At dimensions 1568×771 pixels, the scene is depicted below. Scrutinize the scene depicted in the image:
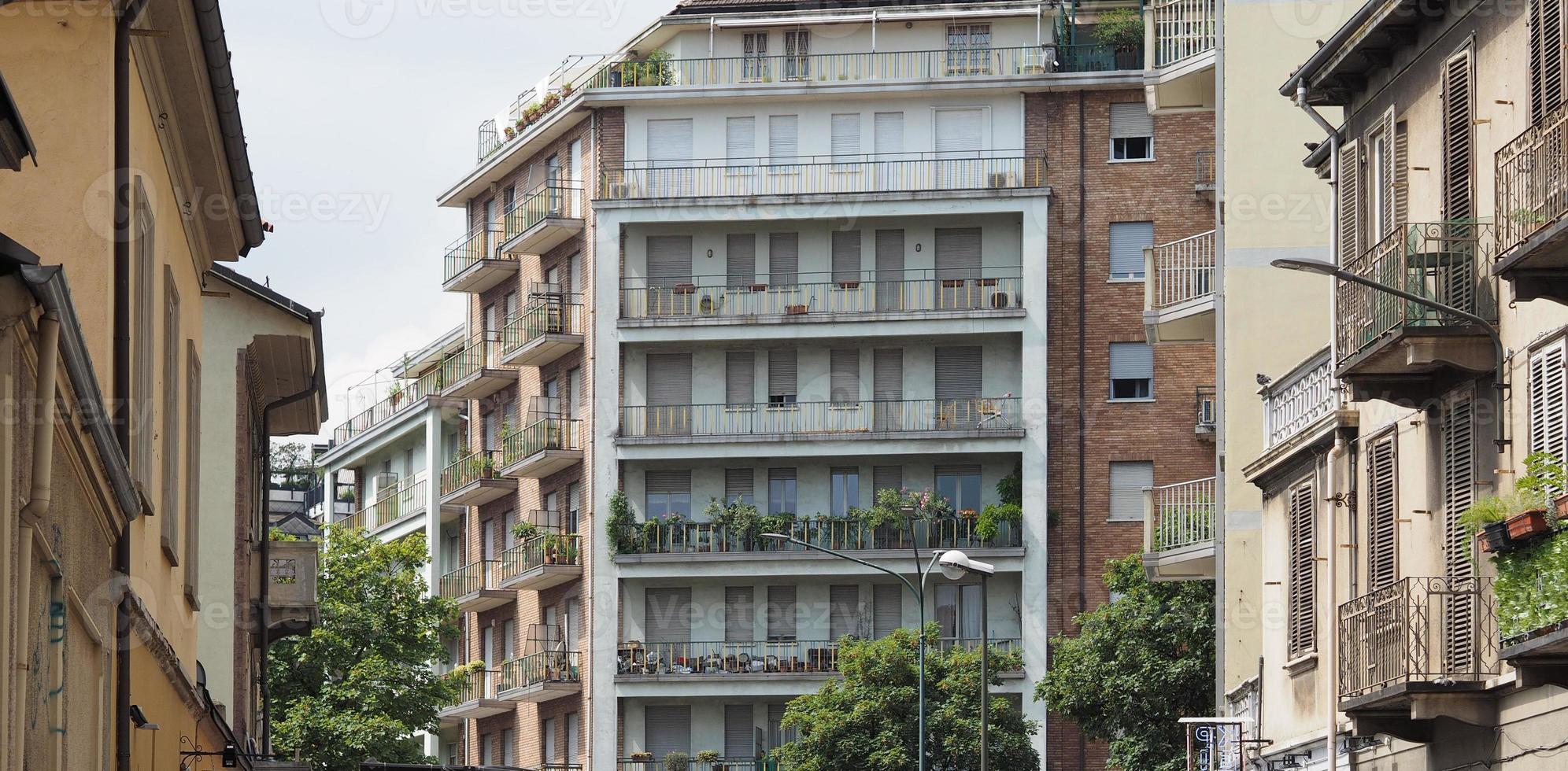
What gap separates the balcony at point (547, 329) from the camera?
7044 cm

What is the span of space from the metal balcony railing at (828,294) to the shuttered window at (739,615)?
24.5ft

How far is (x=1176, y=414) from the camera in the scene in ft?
216

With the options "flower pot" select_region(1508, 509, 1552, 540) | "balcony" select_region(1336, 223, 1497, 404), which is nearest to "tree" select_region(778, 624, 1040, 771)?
"balcony" select_region(1336, 223, 1497, 404)

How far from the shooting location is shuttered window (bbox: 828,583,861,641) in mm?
66250

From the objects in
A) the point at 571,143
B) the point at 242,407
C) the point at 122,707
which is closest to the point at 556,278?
the point at 571,143

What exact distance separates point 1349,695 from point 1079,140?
4614 cm

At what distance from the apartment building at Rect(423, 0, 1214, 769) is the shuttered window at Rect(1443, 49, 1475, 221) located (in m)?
42.5

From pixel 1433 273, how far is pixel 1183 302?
1934 cm

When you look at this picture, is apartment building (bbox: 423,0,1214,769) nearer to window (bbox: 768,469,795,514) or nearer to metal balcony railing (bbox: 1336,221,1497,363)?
window (bbox: 768,469,795,514)

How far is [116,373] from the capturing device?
1603 centimetres

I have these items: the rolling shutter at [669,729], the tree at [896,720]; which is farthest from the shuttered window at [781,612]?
the tree at [896,720]

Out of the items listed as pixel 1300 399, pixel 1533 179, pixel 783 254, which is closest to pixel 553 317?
pixel 783 254

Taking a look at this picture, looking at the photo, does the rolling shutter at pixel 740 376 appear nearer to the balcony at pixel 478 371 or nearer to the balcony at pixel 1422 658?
the balcony at pixel 478 371

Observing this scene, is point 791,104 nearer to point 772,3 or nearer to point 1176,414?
point 772,3
